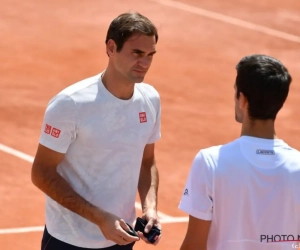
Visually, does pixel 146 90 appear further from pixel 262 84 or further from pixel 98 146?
pixel 262 84

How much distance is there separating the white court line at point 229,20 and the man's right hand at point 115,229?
14.5 metres

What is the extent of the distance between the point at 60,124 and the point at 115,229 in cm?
81

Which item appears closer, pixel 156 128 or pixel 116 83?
pixel 116 83

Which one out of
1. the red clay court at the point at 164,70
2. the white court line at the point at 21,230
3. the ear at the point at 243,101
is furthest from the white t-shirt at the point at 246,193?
the white court line at the point at 21,230

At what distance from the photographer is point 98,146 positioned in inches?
240

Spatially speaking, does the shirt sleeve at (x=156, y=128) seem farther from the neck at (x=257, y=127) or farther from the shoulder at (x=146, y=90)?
the neck at (x=257, y=127)

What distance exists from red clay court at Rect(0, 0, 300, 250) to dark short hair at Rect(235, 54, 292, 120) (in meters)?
5.41

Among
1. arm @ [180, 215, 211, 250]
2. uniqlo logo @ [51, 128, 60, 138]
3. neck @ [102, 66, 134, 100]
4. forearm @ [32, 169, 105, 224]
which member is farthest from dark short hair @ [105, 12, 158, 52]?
arm @ [180, 215, 211, 250]

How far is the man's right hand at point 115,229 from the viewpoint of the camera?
573 cm

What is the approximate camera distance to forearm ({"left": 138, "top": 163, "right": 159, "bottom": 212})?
21.6 ft

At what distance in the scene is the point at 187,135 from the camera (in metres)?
13.9

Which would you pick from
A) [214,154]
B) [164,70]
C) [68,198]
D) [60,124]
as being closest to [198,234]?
[214,154]

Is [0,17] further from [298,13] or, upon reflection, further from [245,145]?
[245,145]

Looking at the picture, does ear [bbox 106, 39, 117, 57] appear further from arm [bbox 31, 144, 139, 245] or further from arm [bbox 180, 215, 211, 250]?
arm [bbox 180, 215, 211, 250]
